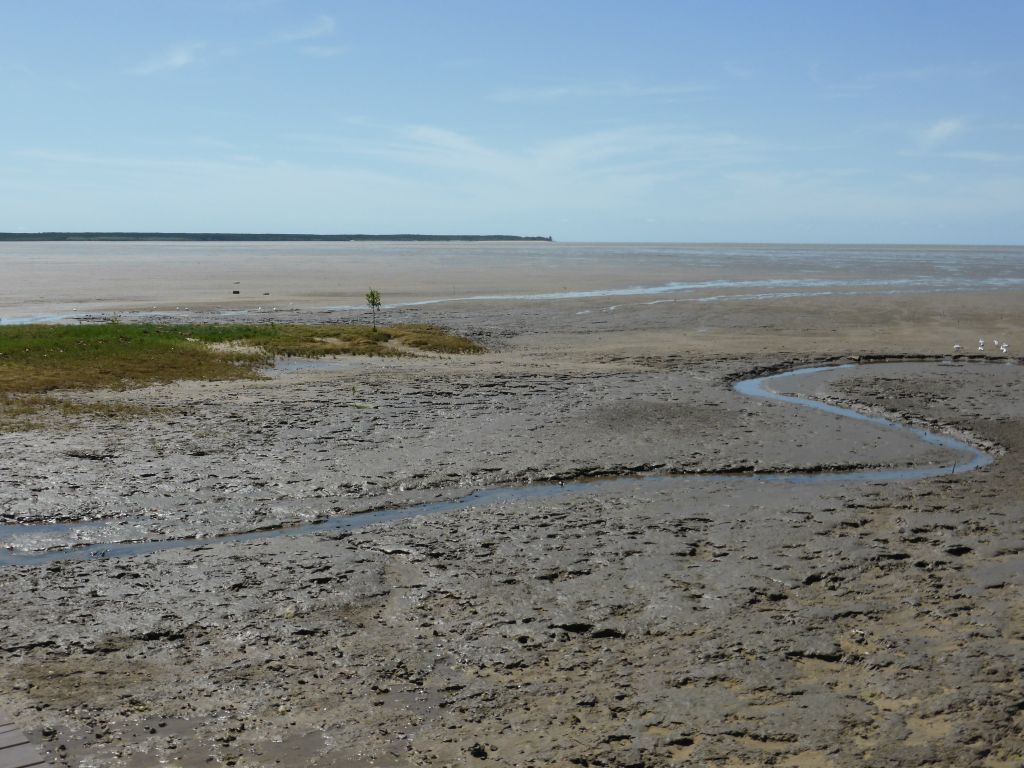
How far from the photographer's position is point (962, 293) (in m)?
58.4

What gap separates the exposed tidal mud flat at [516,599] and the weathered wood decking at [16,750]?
136 millimetres

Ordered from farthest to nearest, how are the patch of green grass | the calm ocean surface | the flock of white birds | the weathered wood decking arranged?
1. the calm ocean surface
2. the flock of white birds
3. the patch of green grass
4. the weathered wood decking

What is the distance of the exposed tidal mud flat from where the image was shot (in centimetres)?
722

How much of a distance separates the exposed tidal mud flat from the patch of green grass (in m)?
5.85

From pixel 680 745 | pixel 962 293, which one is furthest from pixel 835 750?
pixel 962 293

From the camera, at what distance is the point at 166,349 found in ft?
95.3

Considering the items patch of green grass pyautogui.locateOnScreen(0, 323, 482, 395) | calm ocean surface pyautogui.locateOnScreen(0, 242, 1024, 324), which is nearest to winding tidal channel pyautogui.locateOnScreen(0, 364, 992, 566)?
patch of green grass pyautogui.locateOnScreen(0, 323, 482, 395)

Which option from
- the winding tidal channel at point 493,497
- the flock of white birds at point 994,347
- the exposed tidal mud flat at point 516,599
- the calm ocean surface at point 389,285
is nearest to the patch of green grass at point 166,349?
the exposed tidal mud flat at point 516,599

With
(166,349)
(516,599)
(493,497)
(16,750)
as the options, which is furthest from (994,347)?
(16,750)

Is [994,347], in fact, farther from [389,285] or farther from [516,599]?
[389,285]

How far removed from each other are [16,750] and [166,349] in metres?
23.7

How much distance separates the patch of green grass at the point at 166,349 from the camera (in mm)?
24108

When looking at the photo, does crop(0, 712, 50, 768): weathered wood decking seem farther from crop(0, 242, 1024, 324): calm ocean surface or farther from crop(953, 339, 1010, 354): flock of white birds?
crop(0, 242, 1024, 324): calm ocean surface

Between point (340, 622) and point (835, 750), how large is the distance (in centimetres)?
475
